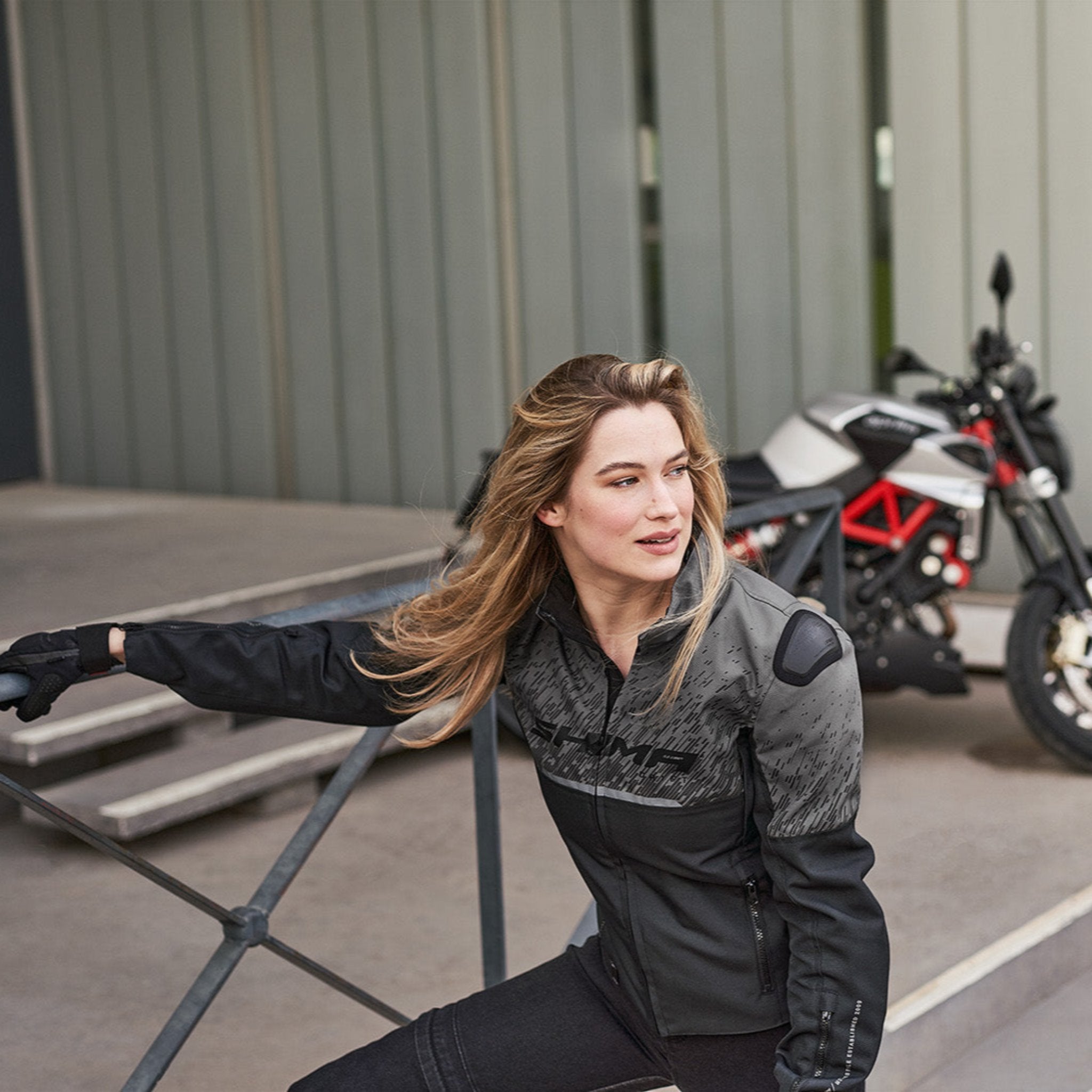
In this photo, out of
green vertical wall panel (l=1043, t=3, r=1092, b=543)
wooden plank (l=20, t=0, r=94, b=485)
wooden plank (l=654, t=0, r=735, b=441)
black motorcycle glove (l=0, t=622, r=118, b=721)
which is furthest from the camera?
wooden plank (l=20, t=0, r=94, b=485)

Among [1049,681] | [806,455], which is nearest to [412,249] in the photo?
[806,455]

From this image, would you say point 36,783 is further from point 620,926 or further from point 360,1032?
point 620,926

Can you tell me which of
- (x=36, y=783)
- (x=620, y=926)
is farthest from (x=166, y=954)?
(x=620, y=926)

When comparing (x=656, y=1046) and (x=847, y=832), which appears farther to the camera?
(x=656, y=1046)

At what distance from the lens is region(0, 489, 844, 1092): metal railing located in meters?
1.92

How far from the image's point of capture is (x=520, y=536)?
177cm

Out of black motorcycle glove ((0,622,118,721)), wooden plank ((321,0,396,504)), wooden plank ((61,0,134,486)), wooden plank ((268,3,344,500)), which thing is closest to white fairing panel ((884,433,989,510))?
black motorcycle glove ((0,622,118,721))

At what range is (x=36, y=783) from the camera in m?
3.90

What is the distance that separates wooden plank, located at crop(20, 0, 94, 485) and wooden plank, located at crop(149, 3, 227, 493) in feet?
2.00

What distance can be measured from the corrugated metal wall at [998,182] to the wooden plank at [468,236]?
1.67 meters

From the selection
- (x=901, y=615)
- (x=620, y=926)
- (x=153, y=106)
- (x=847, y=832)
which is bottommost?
(x=901, y=615)

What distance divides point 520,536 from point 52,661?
495 millimetres

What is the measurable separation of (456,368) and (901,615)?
9.09ft

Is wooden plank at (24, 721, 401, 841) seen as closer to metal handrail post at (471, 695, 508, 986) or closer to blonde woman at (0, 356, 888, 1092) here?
metal handrail post at (471, 695, 508, 986)
